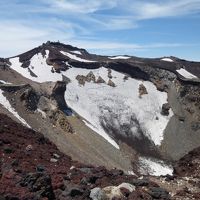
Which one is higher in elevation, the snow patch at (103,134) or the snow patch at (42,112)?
the snow patch at (42,112)

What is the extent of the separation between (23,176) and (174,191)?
9.87 metres

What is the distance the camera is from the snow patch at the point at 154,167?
313 feet

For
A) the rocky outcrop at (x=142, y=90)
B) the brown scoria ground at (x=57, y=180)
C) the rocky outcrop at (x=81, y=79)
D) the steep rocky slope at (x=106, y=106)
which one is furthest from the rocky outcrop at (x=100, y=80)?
the brown scoria ground at (x=57, y=180)

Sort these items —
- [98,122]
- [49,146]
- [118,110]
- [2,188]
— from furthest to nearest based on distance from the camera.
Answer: [118,110] < [98,122] < [49,146] < [2,188]

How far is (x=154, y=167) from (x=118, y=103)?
32170mm

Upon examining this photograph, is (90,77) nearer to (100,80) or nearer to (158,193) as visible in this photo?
(100,80)

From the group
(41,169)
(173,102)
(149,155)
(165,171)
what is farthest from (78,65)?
(41,169)

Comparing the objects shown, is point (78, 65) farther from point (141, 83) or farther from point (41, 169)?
point (41, 169)

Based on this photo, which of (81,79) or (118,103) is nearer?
(118,103)

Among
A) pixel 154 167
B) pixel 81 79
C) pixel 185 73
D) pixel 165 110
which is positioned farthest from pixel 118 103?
pixel 185 73

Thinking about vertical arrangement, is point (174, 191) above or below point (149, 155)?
above

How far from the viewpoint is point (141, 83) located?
456 feet

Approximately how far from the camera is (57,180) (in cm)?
2872

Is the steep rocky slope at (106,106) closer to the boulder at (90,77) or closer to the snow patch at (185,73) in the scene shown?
the boulder at (90,77)
